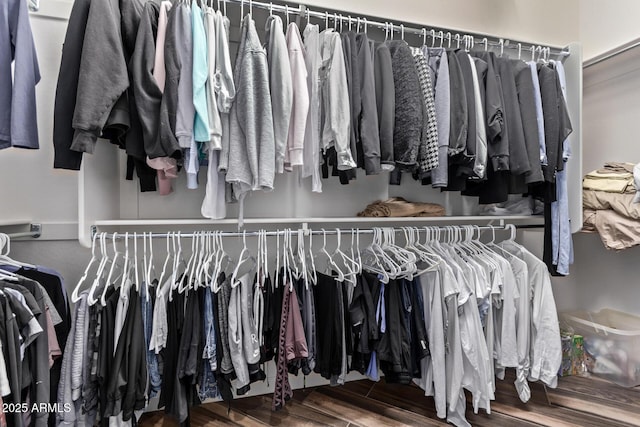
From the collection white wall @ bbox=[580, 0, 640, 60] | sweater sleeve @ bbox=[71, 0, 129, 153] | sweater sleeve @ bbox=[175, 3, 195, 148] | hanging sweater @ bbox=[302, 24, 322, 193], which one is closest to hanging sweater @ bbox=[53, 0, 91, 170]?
sweater sleeve @ bbox=[71, 0, 129, 153]

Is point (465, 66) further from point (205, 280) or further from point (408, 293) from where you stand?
point (205, 280)

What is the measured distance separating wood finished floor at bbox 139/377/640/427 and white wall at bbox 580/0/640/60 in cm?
221

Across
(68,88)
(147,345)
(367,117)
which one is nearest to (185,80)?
(68,88)

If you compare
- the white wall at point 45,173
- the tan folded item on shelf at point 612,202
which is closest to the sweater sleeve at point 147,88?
the white wall at point 45,173

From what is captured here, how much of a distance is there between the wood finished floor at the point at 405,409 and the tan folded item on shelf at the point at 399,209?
1019 millimetres

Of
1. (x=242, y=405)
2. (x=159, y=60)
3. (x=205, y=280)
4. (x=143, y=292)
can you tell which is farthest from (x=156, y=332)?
(x=159, y=60)

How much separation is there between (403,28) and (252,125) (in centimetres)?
104

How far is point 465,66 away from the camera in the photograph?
1741 millimetres

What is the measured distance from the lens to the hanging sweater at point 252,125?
1.45 m

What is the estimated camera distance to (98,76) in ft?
4.13

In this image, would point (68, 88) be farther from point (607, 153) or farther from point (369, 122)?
point (607, 153)

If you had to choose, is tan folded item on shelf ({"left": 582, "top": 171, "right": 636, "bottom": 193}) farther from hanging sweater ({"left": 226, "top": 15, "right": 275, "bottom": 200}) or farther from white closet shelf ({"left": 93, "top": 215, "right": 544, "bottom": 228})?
hanging sweater ({"left": 226, "top": 15, "right": 275, "bottom": 200})

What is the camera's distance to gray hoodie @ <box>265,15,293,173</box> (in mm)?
1489

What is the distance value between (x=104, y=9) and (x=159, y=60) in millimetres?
237
